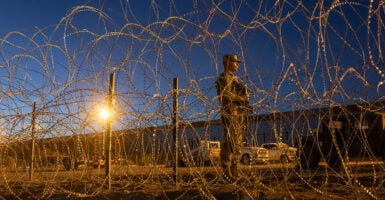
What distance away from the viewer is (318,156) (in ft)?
36.9

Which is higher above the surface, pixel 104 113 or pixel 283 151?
pixel 104 113

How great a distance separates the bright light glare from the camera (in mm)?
4596

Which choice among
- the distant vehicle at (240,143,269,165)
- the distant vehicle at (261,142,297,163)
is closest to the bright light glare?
the distant vehicle at (240,143,269,165)

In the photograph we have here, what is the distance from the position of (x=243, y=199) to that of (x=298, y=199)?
504 millimetres

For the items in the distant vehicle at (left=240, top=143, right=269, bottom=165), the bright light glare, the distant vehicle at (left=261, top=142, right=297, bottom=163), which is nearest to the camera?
the distant vehicle at (left=261, top=142, right=297, bottom=163)

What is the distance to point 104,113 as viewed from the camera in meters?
4.71

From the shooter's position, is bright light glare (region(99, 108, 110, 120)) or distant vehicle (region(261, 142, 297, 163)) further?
bright light glare (region(99, 108, 110, 120))

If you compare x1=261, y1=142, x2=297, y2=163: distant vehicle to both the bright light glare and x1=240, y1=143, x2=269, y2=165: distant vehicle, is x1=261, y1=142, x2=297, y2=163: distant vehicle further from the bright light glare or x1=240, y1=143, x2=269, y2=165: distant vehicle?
the bright light glare

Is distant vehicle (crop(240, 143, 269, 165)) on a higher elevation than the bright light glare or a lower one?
lower

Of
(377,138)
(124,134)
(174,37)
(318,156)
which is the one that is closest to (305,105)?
(174,37)

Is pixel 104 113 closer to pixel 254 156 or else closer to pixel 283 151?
pixel 283 151

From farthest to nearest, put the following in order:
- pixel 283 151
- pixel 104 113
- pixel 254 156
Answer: pixel 254 156 < pixel 283 151 < pixel 104 113

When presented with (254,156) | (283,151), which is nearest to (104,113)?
(283,151)

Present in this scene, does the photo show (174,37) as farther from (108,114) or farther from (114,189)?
(114,189)
